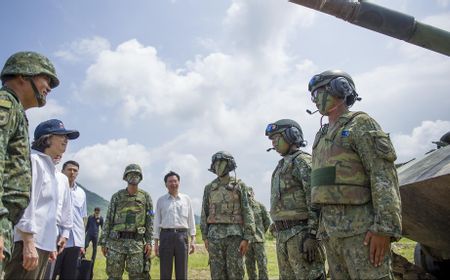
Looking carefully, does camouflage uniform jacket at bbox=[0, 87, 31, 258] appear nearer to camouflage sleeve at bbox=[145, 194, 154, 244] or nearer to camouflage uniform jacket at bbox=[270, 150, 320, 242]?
camouflage uniform jacket at bbox=[270, 150, 320, 242]

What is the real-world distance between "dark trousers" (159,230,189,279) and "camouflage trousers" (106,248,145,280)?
61 centimetres

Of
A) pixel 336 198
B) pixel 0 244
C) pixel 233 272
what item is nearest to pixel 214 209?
pixel 233 272

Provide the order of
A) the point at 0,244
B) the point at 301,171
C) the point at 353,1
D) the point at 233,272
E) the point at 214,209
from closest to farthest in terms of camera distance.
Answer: the point at 0,244
the point at 353,1
the point at 301,171
the point at 233,272
the point at 214,209

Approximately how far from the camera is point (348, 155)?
3.54m

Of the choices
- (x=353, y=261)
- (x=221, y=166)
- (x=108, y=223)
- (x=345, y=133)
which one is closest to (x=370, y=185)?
(x=345, y=133)

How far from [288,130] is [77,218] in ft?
13.3

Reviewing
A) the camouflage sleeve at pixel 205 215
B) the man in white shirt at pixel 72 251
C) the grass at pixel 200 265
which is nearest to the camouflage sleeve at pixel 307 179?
the camouflage sleeve at pixel 205 215

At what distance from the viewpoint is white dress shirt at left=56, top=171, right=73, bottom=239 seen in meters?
5.24

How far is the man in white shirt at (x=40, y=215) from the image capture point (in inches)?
140

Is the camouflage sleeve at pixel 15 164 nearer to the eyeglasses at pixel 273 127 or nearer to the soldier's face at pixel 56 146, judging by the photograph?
the soldier's face at pixel 56 146

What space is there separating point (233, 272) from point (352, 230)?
3.92m

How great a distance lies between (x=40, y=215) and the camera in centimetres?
405

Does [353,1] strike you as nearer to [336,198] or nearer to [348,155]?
[348,155]

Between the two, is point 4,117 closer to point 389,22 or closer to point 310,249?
point 310,249
